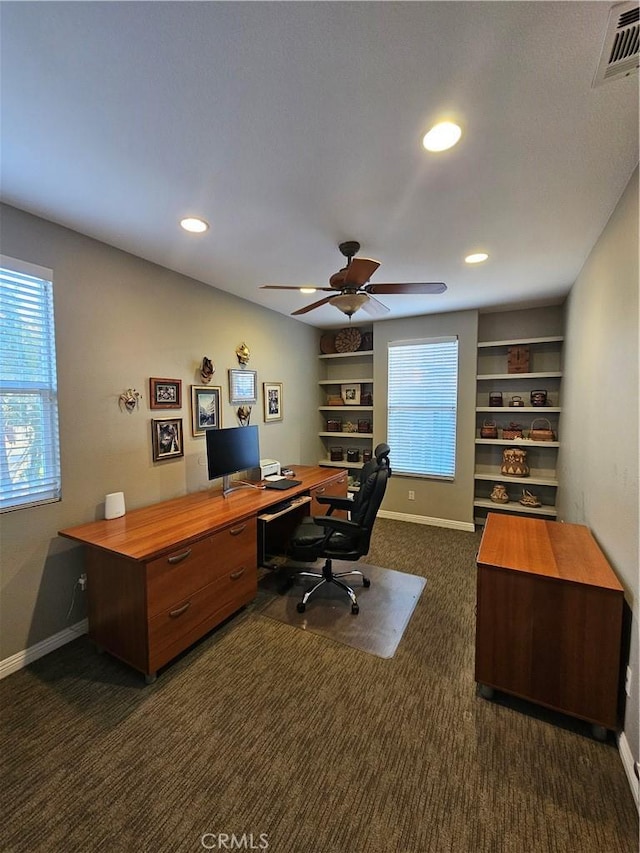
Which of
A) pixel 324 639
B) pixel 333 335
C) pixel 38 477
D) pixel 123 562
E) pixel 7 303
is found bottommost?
pixel 324 639

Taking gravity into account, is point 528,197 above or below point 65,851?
above

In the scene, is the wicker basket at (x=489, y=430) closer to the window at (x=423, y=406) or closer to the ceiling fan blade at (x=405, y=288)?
the window at (x=423, y=406)

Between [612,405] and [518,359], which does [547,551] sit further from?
[518,359]

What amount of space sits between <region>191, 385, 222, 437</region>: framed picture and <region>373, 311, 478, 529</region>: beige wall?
228 cm

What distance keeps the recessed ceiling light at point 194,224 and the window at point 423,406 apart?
2.98m

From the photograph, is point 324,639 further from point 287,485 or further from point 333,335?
point 333,335

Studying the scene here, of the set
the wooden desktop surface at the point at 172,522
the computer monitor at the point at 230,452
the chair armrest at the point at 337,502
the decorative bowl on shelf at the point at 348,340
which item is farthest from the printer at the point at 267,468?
the decorative bowl on shelf at the point at 348,340

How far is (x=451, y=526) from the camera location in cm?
439

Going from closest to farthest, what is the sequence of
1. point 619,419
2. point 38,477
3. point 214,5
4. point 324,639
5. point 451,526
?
1. point 214,5
2. point 619,419
3. point 38,477
4. point 324,639
5. point 451,526

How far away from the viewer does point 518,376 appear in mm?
4051

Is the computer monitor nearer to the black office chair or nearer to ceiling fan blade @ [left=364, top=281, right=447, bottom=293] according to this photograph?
the black office chair

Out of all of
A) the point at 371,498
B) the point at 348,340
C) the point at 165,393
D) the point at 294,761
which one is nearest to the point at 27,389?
the point at 165,393

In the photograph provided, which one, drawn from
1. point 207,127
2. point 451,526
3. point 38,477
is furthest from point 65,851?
point 451,526

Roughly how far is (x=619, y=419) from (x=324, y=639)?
7.08 feet
